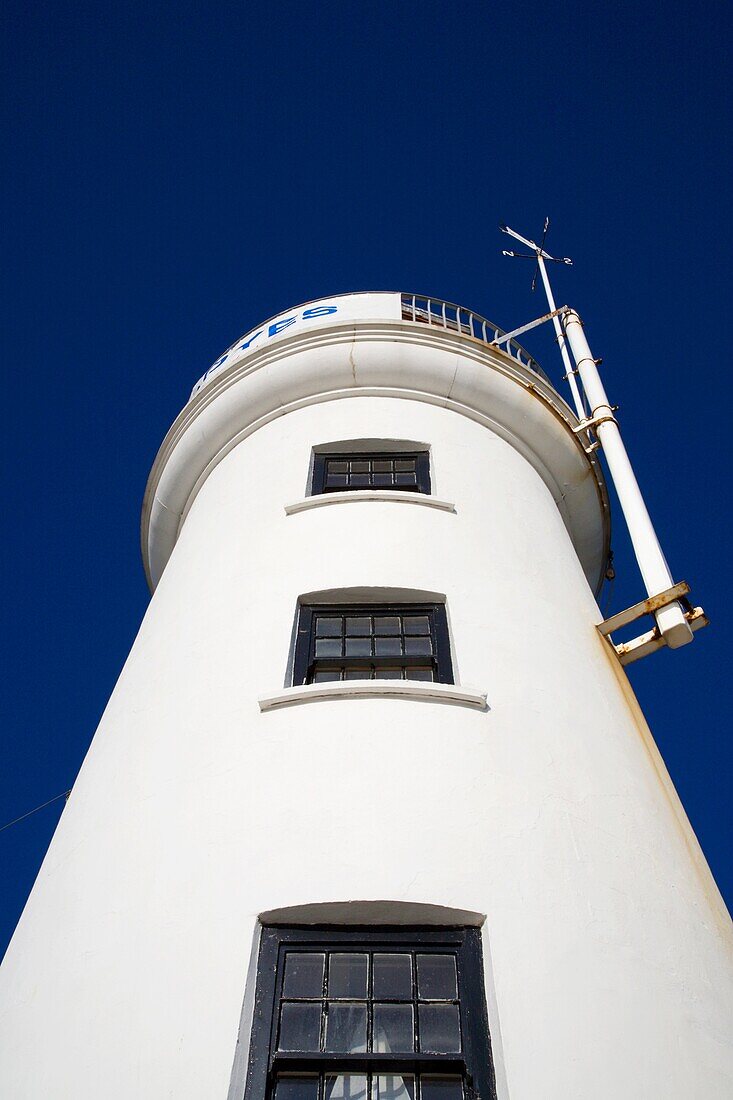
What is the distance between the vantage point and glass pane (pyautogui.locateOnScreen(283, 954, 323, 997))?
5.73 meters

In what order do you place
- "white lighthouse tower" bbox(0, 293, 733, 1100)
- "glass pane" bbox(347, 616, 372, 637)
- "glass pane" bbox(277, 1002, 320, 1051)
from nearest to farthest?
"white lighthouse tower" bbox(0, 293, 733, 1100)
"glass pane" bbox(277, 1002, 320, 1051)
"glass pane" bbox(347, 616, 372, 637)

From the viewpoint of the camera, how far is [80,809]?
764 centimetres

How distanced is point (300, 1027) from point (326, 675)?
3286 millimetres

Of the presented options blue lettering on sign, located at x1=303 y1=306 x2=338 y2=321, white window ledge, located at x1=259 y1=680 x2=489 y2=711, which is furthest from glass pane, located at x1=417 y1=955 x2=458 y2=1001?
blue lettering on sign, located at x1=303 y1=306 x2=338 y2=321

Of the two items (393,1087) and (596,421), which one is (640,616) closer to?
(596,421)

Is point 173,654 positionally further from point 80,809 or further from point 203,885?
point 203,885

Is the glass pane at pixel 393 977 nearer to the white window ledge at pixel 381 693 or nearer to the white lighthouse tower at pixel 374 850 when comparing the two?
the white lighthouse tower at pixel 374 850

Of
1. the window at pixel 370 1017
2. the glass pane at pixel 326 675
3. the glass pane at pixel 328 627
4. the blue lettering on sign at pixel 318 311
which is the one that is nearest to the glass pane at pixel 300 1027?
the window at pixel 370 1017

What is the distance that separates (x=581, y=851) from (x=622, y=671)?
10.6 ft

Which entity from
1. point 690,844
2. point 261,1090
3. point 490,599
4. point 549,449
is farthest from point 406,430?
point 261,1090

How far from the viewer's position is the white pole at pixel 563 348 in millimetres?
14242

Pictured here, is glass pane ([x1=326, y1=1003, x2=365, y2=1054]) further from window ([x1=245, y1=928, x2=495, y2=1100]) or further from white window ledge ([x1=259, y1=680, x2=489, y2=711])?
white window ledge ([x1=259, y1=680, x2=489, y2=711])

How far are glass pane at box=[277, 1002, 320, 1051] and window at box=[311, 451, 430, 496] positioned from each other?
6269mm

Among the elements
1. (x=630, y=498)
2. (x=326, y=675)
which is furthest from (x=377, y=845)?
(x=630, y=498)
